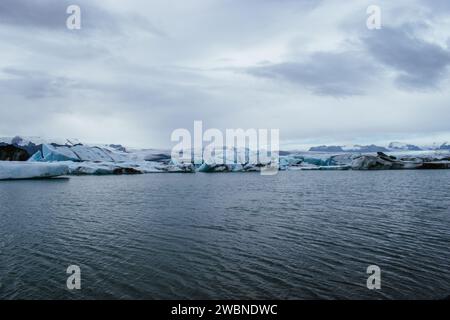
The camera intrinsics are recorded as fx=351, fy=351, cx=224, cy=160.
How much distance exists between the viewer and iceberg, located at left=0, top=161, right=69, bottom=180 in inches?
2469

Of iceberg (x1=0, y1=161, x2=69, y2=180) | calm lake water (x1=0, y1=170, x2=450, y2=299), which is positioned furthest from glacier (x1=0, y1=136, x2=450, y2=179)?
calm lake water (x1=0, y1=170, x2=450, y2=299)

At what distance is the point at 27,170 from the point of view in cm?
6456

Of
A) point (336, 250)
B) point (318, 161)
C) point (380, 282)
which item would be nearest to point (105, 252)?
point (336, 250)

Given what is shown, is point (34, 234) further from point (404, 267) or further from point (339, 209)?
point (339, 209)

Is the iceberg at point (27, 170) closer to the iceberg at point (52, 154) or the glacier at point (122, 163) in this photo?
the glacier at point (122, 163)

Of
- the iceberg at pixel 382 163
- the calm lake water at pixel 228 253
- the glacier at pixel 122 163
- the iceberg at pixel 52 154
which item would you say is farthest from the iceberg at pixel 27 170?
the iceberg at pixel 382 163

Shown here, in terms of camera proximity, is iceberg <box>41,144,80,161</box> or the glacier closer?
the glacier

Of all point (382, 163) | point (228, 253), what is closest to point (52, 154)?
point (382, 163)

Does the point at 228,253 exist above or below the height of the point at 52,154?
below

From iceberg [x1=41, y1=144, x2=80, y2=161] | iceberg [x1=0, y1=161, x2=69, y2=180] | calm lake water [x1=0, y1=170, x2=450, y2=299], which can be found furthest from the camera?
iceberg [x1=41, y1=144, x2=80, y2=161]

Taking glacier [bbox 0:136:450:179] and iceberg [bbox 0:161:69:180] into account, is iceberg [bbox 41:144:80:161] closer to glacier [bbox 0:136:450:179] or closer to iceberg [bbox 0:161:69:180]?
glacier [bbox 0:136:450:179]

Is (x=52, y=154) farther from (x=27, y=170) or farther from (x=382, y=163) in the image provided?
(x=382, y=163)

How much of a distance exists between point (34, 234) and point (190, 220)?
8539 millimetres
